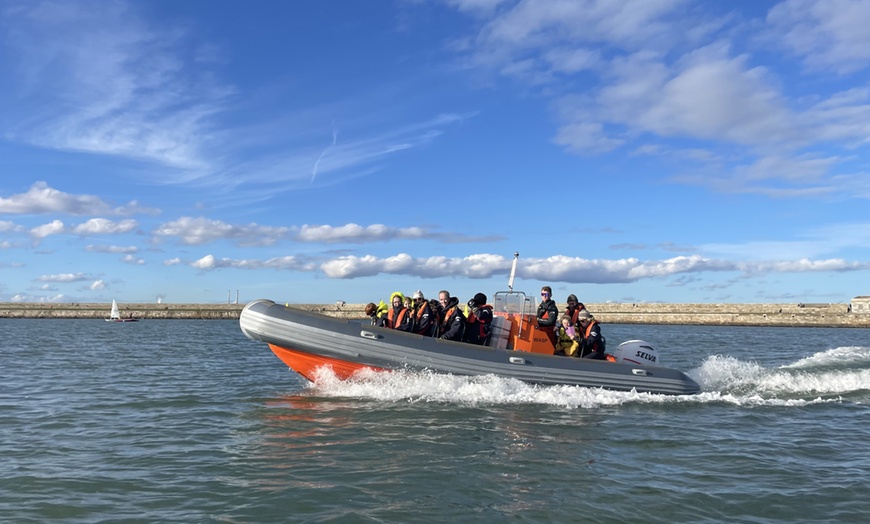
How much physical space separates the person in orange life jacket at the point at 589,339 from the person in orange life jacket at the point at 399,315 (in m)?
2.99

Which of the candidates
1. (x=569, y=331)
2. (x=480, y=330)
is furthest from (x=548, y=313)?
(x=480, y=330)

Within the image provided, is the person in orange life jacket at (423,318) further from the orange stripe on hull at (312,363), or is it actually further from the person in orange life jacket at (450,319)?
the orange stripe on hull at (312,363)

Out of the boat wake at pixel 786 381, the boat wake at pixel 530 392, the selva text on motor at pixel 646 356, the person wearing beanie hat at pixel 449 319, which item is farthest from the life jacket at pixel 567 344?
the boat wake at pixel 786 381

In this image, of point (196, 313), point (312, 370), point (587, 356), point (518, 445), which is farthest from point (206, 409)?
point (196, 313)

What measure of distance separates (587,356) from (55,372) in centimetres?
1212

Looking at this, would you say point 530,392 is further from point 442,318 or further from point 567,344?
point 442,318

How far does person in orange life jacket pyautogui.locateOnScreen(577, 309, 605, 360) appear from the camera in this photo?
10.6m

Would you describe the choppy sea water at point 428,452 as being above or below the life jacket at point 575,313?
below

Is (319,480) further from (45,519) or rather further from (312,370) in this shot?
(312,370)

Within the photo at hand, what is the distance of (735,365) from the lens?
13.5m

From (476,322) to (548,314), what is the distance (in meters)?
1.26

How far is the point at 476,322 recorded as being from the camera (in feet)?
35.2

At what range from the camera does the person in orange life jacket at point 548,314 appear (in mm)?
10492

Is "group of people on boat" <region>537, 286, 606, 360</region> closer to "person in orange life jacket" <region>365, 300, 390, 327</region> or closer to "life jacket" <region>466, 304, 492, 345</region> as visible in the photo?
"life jacket" <region>466, 304, 492, 345</region>
